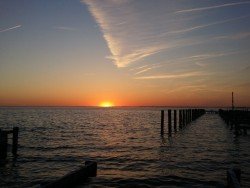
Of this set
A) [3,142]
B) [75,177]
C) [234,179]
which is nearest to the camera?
[234,179]

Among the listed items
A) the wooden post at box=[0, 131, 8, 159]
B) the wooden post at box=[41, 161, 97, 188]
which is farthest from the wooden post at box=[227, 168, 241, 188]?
the wooden post at box=[0, 131, 8, 159]

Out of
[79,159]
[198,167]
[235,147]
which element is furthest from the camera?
[235,147]

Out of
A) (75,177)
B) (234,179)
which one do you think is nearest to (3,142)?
(75,177)

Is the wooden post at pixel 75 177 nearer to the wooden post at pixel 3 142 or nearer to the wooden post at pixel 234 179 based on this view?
the wooden post at pixel 234 179

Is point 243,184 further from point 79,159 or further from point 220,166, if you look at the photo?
point 79,159

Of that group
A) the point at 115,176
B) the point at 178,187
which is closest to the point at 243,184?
the point at 178,187

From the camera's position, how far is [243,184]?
1126cm

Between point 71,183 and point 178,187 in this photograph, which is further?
point 178,187

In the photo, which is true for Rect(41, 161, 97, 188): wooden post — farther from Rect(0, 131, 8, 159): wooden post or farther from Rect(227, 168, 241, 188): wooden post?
Rect(0, 131, 8, 159): wooden post

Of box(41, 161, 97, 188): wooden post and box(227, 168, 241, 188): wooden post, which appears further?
box(41, 161, 97, 188): wooden post

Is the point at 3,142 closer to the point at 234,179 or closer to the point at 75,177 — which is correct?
the point at 75,177

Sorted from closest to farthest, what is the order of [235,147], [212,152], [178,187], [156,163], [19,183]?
[178,187] → [19,183] → [156,163] → [212,152] → [235,147]

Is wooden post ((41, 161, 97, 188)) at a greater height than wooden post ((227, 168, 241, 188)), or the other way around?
wooden post ((227, 168, 241, 188))

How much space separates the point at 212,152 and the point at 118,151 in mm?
6036
